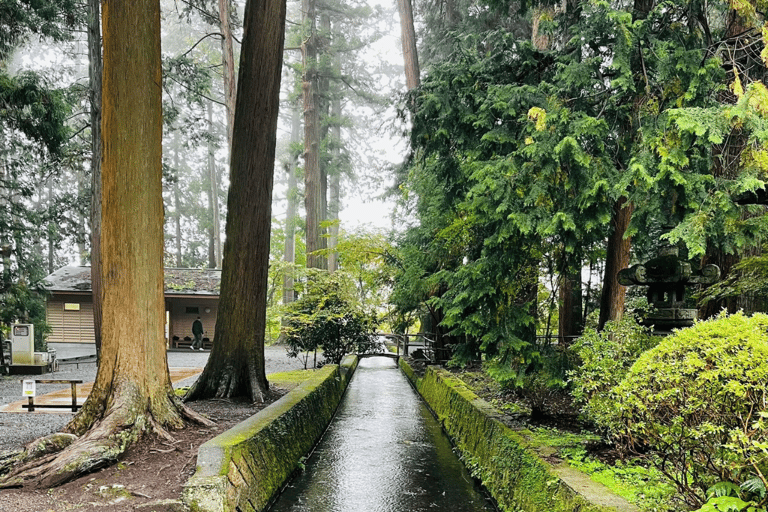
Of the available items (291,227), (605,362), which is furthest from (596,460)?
(291,227)

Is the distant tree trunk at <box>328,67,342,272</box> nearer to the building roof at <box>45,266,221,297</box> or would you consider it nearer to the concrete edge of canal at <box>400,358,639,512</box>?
the building roof at <box>45,266,221,297</box>

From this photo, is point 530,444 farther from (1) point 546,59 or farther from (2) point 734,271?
(1) point 546,59

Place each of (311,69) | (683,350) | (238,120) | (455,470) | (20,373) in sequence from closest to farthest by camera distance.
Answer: (683,350) < (455,470) < (238,120) < (20,373) < (311,69)

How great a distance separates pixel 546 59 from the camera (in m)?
7.58

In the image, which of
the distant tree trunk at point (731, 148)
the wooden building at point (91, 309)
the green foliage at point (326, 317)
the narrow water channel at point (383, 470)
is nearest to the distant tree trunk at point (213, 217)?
the wooden building at point (91, 309)

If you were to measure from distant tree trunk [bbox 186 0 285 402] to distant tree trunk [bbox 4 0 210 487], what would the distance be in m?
2.63

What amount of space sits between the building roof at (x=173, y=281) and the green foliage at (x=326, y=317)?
10.7 meters

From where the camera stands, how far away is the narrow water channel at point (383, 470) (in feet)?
19.6

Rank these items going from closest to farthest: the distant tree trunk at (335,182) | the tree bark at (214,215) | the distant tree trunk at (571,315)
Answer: the distant tree trunk at (571,315), the distant tree trunk at (335,182), the tree bark at (214,215)

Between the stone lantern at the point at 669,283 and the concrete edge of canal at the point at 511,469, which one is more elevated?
the stone lantern at the point at 669,283

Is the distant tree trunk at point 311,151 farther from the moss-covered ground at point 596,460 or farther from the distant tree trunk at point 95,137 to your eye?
the moss-covered ground at point 596,460

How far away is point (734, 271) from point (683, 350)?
501 centimetres

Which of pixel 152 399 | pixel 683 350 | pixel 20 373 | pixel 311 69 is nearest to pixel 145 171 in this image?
pixel 152 399

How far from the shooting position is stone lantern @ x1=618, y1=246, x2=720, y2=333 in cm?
597
